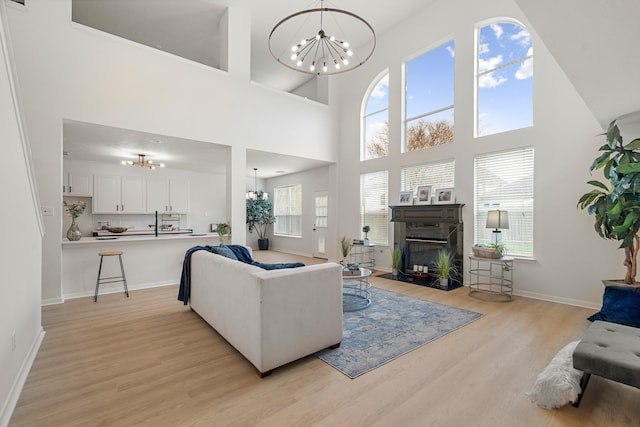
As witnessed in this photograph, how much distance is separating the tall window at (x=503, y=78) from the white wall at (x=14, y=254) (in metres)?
5.92

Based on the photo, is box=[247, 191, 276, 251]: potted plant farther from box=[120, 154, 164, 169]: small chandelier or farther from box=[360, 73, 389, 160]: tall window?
box=[360, 73, 389, 160]: tall window

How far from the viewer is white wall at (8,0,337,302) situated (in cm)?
403

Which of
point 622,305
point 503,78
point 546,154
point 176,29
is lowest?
point 622,305

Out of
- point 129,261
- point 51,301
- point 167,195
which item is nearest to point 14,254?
point 51,301

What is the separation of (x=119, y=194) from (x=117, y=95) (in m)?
3.65

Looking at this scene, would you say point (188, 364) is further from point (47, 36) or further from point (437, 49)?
point (437, 49)

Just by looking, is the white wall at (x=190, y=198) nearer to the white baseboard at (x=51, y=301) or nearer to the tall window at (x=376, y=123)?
the white baseboard at (x=51, y=301)

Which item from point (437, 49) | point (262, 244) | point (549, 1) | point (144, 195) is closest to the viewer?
point (549, 1)

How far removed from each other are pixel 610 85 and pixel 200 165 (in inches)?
304

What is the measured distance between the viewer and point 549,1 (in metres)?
1.79

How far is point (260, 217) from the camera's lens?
10055mm

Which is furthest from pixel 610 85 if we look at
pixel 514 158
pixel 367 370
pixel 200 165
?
pixel 200 165

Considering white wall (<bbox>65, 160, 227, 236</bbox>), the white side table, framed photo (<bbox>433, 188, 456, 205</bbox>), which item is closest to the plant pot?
white wall (<bbox>65, 160, 227, 236</bbox>)

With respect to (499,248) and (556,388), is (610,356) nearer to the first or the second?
(556,388)
